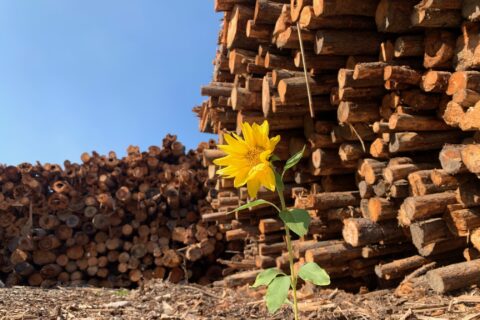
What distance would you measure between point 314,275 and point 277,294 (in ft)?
0.52

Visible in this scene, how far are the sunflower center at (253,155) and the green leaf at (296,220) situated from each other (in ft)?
0.82

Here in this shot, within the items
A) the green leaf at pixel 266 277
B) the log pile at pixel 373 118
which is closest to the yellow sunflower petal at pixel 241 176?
the green leaf at pixel 266 277

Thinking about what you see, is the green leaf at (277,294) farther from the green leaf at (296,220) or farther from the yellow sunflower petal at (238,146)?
the yellow sunflower petal at (238,146)

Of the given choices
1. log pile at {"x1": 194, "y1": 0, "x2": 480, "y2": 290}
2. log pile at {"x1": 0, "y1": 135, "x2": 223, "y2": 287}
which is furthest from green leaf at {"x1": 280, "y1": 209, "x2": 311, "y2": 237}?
log pile at {"x1": 0, "y1": 135, "x2": 223, "y2": 287}

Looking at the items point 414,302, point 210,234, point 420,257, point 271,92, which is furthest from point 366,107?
point 210,234

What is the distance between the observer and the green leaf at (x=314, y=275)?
169cm

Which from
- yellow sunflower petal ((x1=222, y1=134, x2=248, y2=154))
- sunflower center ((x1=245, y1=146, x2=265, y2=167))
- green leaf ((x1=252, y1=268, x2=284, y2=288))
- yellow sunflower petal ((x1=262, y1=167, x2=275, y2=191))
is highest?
yellow sunflower petal ((x1=222, y1=134, x2=248, y2=154))

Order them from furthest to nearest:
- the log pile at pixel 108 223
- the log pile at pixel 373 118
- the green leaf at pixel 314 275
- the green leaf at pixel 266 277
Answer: the log pile at pixel 108 223 → the log pile at pixel 373 118 → the green leaf at pixel 266 277 → the green leaf at pixel 314 275

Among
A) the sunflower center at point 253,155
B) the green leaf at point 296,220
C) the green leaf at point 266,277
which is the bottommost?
the green leaf at point 266,277

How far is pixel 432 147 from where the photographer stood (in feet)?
9.65

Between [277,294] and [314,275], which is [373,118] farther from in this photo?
[277,294]

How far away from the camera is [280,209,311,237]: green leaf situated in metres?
1.73

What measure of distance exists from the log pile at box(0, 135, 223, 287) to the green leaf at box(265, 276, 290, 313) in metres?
4.72

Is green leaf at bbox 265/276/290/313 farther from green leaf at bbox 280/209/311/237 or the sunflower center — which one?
the sunflower center
